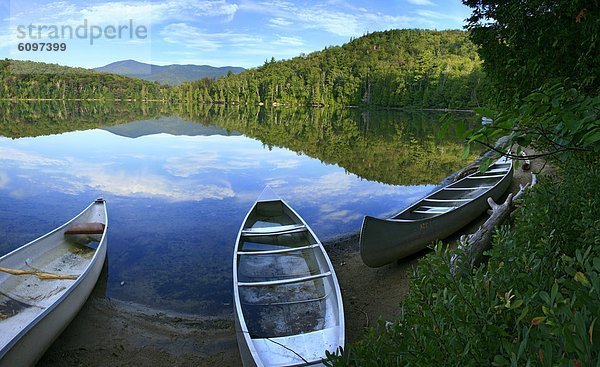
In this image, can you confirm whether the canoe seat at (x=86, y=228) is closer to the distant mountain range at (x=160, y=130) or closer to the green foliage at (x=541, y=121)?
the green foliage at (x=541, y=121)

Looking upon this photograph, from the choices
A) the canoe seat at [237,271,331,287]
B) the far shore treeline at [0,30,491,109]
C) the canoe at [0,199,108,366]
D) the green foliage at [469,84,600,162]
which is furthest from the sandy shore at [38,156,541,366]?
the far shore treeline at [0,30,491,109]

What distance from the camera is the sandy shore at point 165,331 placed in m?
5.70

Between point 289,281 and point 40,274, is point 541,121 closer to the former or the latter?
point 289,281

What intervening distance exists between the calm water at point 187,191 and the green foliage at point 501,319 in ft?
19.9

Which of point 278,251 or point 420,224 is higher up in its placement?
point 420,224

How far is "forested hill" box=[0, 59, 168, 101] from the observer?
11250cm

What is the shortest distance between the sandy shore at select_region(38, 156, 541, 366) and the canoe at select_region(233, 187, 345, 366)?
764 millimetres

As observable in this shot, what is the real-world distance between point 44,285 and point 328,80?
116m

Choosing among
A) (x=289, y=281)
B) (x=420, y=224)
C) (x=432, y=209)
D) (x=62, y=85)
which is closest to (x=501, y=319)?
(x=289, y=281)

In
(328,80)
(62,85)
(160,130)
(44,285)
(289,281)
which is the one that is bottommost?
(44,285)

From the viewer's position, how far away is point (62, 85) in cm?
12262

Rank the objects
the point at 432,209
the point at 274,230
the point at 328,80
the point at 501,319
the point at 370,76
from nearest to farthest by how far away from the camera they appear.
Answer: the point at 501,319 < the point at 274,230 < the point at 432,209 < the point at 370,76 < the point at 328,80

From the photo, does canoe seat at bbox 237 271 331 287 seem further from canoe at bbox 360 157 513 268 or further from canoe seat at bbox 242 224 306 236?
canoe seat at bbox 242 224 306 236

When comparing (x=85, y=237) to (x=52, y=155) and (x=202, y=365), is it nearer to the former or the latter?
(x=202, y=365)
